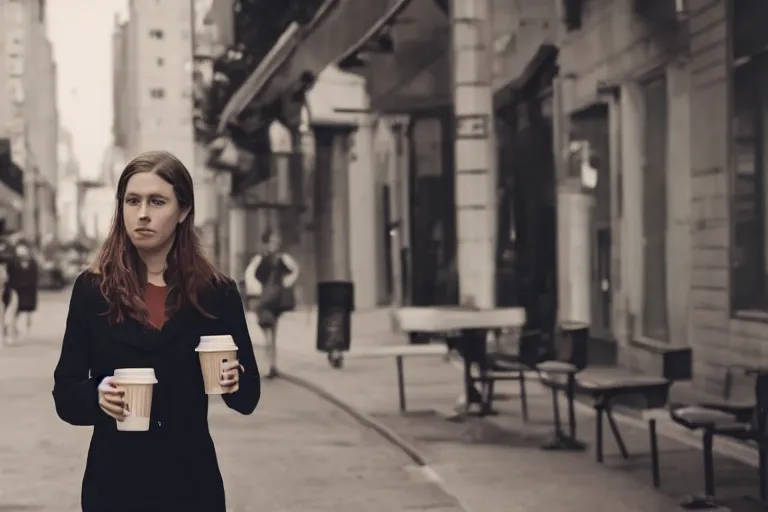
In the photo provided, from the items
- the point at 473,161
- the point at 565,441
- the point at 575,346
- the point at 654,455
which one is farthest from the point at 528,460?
the point at 473,161

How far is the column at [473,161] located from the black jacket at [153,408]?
32.6 feet

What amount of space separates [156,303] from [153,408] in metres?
A: 0.29

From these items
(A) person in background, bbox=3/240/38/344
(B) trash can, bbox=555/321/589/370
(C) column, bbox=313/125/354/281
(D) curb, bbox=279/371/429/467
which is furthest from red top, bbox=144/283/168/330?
(C) column, bbox=313/125/354/281

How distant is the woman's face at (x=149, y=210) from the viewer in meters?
3.59

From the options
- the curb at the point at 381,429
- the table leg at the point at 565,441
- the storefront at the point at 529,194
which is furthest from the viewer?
the storefront at the point at 529,194

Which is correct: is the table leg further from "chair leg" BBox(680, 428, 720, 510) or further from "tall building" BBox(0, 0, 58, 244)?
"tall building" BBox(0, 0, 58, 244)

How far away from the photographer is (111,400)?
3.46 meters

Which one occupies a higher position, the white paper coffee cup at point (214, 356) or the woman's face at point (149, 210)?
the woman's face at point (149, 210)

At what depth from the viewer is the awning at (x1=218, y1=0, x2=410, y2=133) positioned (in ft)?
60.7

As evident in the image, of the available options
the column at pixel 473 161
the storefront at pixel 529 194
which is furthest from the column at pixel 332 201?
the column at pixel 473 161

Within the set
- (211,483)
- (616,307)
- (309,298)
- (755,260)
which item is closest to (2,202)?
(309,298)

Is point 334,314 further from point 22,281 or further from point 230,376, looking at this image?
point 230,376

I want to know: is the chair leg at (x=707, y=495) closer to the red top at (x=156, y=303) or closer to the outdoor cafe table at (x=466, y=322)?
the outdoor cafe table at (x=466, y=322)

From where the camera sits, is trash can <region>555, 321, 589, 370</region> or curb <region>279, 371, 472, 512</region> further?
trash can <region>555, 321, 589, 370</region>
